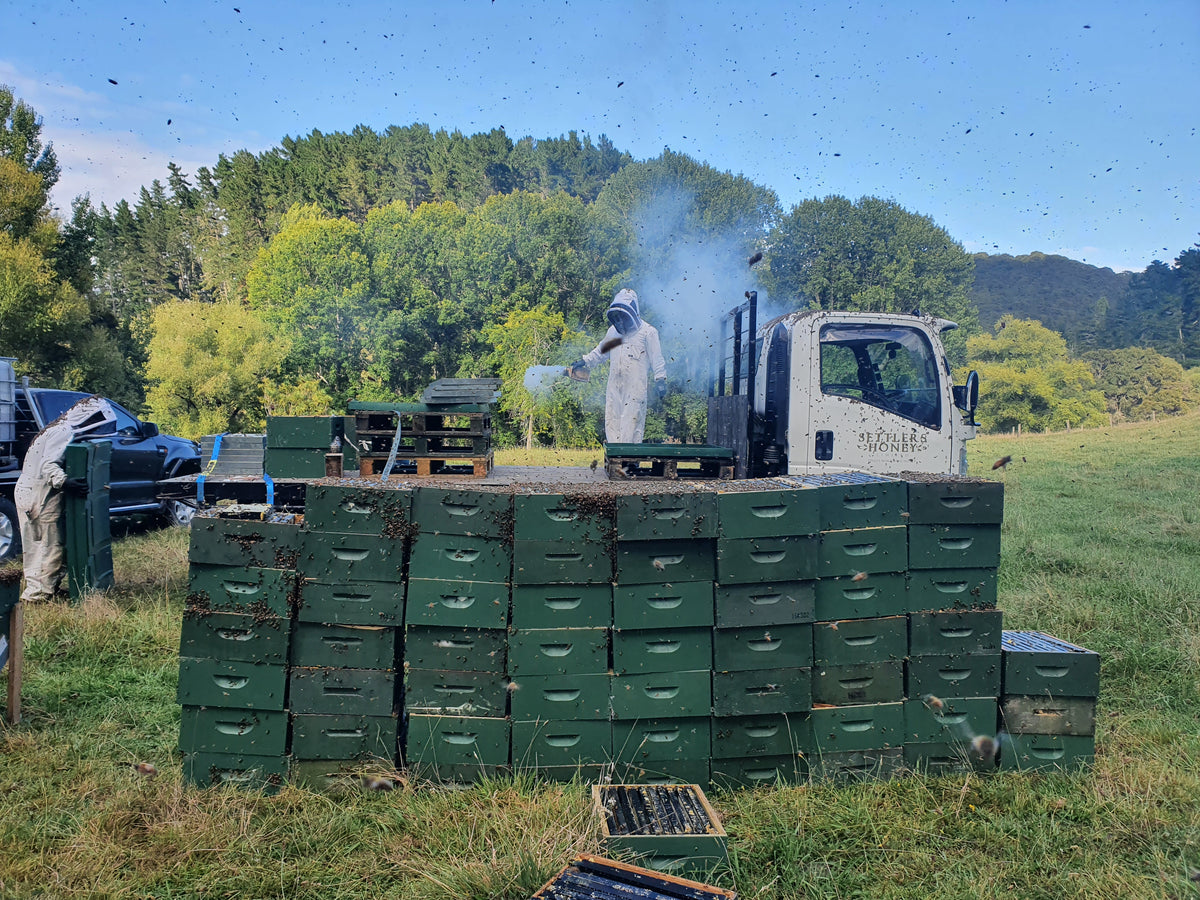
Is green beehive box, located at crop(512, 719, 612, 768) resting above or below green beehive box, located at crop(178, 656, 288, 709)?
below

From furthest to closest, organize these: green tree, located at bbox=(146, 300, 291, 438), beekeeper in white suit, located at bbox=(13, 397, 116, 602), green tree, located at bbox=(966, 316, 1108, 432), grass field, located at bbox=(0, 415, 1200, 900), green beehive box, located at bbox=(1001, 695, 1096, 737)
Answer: green tree, located at bbox=(966, 316, 1108, 432) → green tree, located at bbox=(146, 300, 291, 438) → beekeeper in white suit, located at bbox=(13, 397, 116, 602) → green beehive box, located at bbox=(1001, 695, 1096, 737) → grass field, located at bbox=(0, 415, 1200, 900)

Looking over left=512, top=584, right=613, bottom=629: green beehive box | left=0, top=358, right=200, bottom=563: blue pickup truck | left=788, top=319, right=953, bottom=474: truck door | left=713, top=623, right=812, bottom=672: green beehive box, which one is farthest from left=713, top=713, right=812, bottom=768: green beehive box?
left=0, top=358, right=200, bottom=563: blue pickup truck

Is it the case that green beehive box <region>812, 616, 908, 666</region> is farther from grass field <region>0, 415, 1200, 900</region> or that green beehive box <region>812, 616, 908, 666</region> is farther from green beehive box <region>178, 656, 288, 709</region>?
green beehive box <region>178, 656, 288, 709</region>

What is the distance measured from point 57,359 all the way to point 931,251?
4477 cm

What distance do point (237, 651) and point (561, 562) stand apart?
74.3 inches

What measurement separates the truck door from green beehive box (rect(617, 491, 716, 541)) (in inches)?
114

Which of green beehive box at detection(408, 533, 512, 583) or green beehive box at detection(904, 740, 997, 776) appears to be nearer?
green beehive box at detection(408, 533, 512, 583)

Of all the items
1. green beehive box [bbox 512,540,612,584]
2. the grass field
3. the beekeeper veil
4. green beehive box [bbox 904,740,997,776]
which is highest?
the beekeeper veil

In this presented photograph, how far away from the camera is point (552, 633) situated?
4078 mm

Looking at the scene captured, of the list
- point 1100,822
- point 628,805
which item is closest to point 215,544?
point 628,805

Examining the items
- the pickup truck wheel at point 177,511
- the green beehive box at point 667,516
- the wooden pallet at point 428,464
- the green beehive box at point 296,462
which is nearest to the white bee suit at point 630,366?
the wooden pallet at point 428,464

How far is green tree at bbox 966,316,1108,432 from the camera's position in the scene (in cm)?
5469

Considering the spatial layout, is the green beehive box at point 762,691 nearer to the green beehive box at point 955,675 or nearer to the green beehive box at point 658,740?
the green beehive box at point 658,740

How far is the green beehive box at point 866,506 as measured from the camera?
433 centimetres
